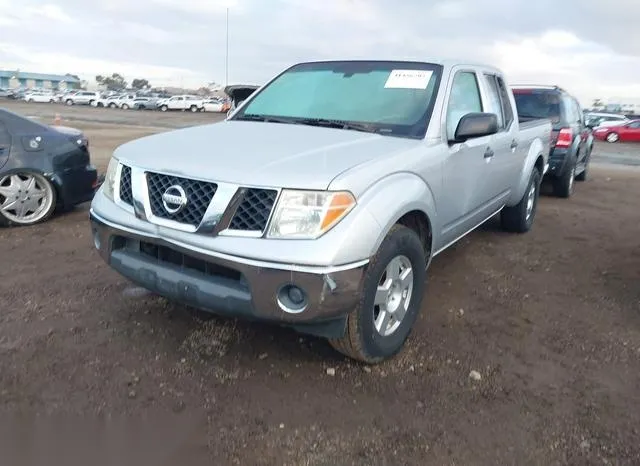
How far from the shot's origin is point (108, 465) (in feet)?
8.06

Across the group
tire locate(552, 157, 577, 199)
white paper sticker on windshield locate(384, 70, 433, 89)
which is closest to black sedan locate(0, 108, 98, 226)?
white paper sticker on windshield locate(384, 70, 433, 89)

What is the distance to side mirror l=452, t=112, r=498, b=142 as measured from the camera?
3.62m

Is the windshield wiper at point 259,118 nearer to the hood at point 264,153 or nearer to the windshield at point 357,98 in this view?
the windshield at point 357,98

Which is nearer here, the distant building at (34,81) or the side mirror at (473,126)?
the side mirror at (473,126)

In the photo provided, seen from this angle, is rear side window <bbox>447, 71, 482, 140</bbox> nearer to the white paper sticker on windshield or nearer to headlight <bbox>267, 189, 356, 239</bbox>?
the white paper sticker on windshield

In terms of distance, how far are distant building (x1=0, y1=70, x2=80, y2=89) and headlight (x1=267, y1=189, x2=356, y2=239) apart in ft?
416

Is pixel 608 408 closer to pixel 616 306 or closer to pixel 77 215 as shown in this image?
pixel 616 306

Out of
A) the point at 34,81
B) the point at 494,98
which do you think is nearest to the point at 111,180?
the point at 494,98

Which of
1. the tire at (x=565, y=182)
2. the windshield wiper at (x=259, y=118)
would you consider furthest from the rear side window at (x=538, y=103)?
the windshield wiper at (x=259, y=118)

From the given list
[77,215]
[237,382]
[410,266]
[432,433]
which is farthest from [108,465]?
[77,215]

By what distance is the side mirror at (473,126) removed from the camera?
143 inches

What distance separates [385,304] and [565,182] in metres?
6.94

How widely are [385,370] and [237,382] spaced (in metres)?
0.84

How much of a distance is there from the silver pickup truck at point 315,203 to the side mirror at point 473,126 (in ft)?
0.03
